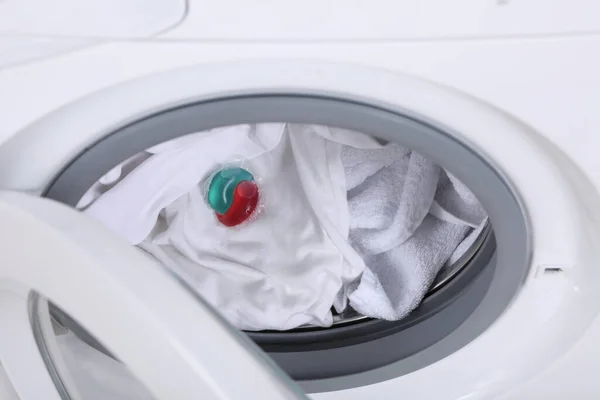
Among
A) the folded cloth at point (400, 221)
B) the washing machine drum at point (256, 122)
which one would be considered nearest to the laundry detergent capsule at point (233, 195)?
the folded cloth at point (400, 221)

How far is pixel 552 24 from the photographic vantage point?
395mm

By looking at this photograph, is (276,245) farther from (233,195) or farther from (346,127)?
(346,127)

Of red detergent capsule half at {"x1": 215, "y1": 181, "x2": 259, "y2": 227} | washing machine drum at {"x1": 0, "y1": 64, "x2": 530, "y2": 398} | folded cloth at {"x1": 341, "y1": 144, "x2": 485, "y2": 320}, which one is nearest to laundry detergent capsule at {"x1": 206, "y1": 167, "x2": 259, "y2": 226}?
red detergent capsule half at {"x1": 215, "y1": 181, "x2": 259, "y2": 227}

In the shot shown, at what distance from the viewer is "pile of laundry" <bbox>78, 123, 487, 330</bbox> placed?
0.73 m

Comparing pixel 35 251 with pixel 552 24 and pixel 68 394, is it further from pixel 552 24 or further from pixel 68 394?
pixel 552 24

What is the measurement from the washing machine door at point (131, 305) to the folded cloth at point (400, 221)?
0.41 metres

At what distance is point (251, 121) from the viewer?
1.69 feet

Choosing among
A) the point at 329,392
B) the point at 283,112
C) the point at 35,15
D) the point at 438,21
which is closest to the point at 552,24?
the point at 438,21

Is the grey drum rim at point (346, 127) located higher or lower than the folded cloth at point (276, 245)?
higher

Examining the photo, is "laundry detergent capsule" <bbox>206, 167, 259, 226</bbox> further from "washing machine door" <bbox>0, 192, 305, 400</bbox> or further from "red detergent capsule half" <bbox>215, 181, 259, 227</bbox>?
"washing machine door" <bbox>0, 192, 305, 400</bbox>

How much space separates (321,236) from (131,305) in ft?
1.50

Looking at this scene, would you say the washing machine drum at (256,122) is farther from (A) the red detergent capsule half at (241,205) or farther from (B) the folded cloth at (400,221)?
(A) the red detergent capsule half at (241,205)

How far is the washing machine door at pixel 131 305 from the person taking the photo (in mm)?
330

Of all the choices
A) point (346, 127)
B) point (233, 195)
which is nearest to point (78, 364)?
point (233, 195)
